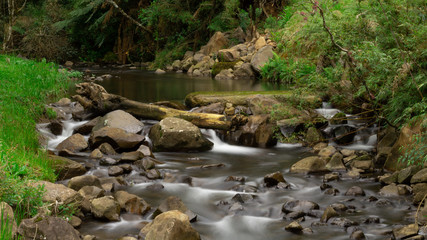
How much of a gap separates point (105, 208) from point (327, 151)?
3.77 metres

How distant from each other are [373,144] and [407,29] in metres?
2.08

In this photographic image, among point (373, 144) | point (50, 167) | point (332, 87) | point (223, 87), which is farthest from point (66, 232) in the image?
point (223, 87)

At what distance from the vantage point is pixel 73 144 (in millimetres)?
7406

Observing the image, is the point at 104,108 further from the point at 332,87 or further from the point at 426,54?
the point at 426,54

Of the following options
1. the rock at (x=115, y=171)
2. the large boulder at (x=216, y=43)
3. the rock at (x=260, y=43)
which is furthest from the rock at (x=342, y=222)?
the large boulder at (x=216, y=43)

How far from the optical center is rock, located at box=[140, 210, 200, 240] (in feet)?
12.9

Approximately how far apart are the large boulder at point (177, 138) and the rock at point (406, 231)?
154 inches

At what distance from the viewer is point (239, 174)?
21.1ft

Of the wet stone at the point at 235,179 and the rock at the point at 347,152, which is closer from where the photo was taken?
the wet stone at the point at 235,179

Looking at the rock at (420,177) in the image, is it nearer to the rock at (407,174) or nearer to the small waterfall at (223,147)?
the rock at (407,174)

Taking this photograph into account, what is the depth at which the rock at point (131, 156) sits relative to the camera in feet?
21.9

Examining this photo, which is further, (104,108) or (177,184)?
(104,108)

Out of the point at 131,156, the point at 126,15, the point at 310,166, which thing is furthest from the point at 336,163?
the point at 126,15

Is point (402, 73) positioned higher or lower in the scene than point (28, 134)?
higher
